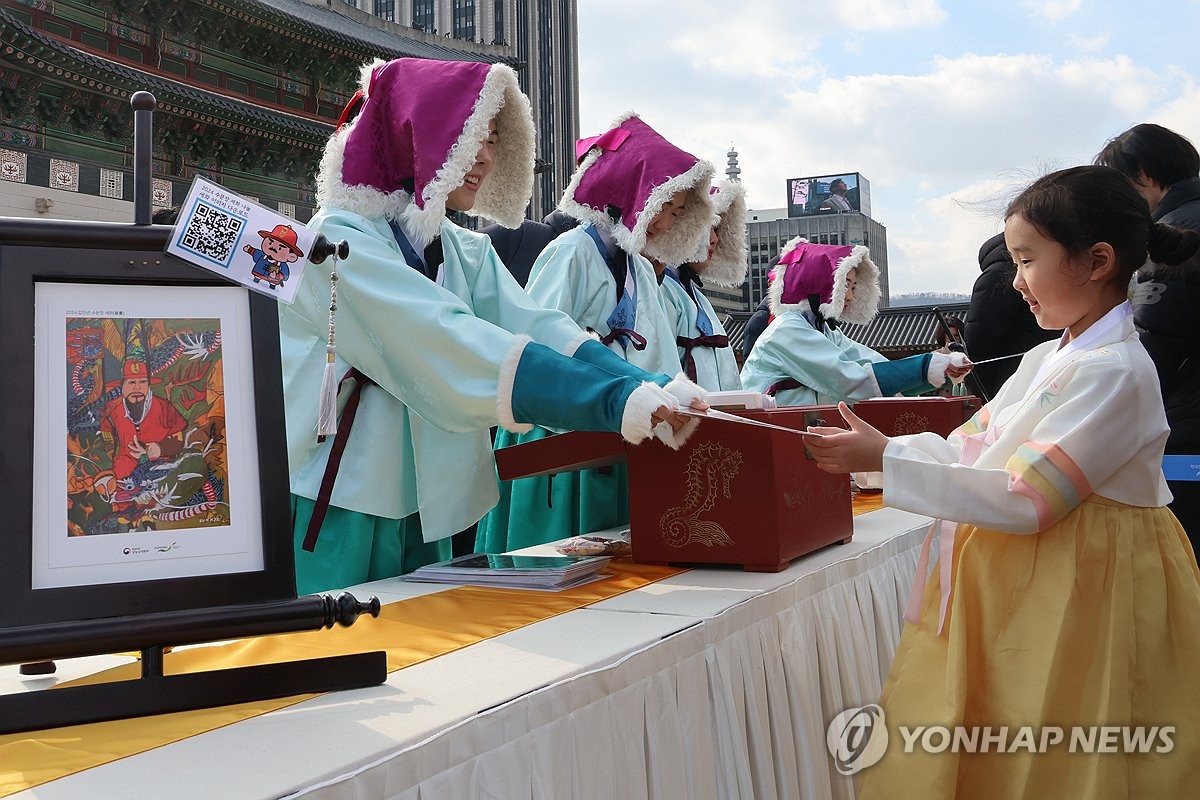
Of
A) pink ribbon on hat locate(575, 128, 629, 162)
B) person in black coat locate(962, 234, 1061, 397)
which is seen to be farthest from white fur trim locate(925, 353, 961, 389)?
pink ribbon on hat locate(575, 128, 629, 162)

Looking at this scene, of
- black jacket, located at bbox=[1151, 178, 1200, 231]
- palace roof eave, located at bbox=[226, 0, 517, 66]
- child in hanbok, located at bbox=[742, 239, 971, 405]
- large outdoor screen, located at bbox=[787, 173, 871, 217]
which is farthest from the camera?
large outdoor screen, located at bbox=[787, 173, 871, 217]

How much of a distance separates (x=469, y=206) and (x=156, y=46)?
12819 millimetres

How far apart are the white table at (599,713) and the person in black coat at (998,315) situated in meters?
1.60

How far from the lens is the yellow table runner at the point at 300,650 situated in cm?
82

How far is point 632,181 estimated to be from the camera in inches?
120

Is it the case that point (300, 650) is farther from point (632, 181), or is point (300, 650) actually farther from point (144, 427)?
point (632, 181)

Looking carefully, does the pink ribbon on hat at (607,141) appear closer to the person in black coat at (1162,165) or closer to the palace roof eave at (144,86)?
the person in black coat at (1162,165)

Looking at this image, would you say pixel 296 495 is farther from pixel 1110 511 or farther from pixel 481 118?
pixel 1110 511

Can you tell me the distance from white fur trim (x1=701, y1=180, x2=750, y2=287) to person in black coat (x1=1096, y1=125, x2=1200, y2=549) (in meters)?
1.96

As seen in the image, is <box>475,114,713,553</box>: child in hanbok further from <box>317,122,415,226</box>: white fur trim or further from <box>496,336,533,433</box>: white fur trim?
<box>496,336,533,433</box>: white fur trim

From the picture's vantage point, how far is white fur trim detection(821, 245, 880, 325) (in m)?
4.80

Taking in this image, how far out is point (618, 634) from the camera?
49.1 inches

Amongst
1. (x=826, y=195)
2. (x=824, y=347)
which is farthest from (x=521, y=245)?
(x=826, y=195)

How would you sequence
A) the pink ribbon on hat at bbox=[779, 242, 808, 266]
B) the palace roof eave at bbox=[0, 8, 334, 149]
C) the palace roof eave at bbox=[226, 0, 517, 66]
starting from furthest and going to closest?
the palace roof eave at bbox=[226, 0, 517, 66]
the palace roof eave at bbox=[0, 8, 334, 149]
the pink ribbon on hat at bbox=[779, 242, 808, 266]
